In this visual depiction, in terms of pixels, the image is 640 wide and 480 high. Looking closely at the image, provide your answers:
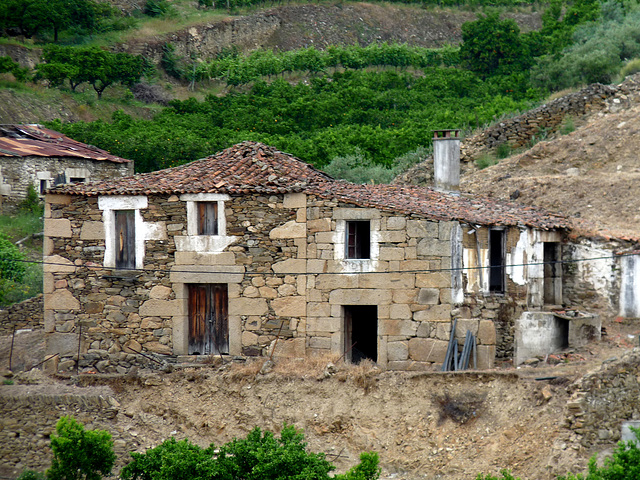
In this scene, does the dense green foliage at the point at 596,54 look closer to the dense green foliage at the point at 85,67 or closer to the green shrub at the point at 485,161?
the green shrub at the point at 485,161

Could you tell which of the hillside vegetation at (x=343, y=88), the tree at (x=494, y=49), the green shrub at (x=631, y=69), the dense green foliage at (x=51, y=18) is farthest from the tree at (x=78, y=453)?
the dense green foliage at (x=51, y=18)

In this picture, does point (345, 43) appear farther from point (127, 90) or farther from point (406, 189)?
point (406, 189)

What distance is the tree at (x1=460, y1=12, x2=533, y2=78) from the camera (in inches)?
1807

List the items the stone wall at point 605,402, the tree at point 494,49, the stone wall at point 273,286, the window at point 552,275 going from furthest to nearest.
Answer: the tree at point 494,49
the window at point 552,275
the stone wall at point 273,286
the stone wall at point 605,402

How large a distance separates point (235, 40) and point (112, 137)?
21.8 metres

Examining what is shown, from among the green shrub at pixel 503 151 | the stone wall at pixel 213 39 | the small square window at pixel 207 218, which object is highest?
the stone wall at pixel 213 39

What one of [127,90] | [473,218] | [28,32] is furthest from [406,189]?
[28,32]

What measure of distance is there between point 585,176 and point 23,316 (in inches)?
584

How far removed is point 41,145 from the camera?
30.5 metres

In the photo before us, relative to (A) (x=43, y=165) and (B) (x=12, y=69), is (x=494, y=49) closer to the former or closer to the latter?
(B) (x=12, y=69)

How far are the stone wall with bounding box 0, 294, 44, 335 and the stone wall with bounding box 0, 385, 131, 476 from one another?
215 inches

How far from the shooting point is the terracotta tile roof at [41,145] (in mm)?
29119

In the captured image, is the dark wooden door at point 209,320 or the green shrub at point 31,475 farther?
the dark wooden door at point 209,320

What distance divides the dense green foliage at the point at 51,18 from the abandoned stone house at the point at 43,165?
17524mm
